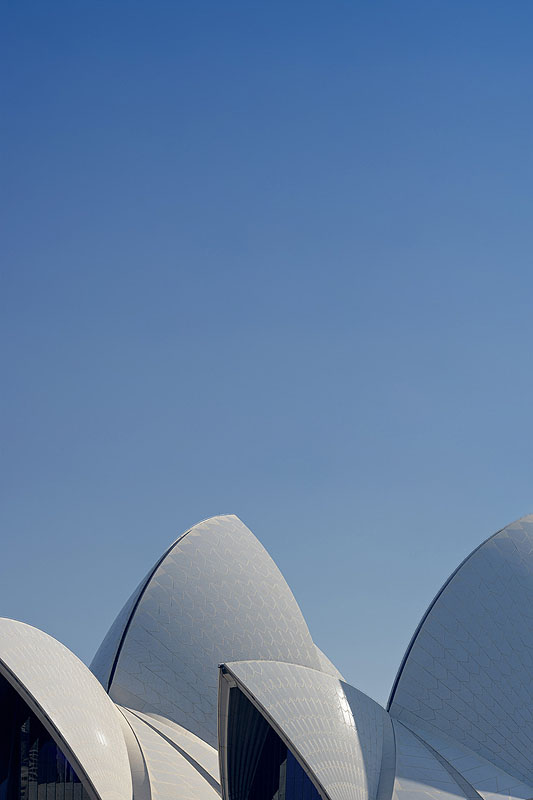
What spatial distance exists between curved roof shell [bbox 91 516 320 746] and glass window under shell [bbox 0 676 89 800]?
3963 mm

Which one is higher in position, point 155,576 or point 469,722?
point 155,576

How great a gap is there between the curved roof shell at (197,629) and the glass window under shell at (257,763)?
9.74ft

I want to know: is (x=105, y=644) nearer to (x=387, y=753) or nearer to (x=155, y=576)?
(x=155, y=576)

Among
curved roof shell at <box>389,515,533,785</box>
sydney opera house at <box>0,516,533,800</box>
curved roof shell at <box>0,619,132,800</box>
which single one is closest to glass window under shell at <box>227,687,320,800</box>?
sydney opera house at <box>0,516,533,800</box>

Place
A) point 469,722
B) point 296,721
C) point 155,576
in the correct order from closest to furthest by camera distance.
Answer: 1. point 296,721
2. point 469,722
3. point 155,576

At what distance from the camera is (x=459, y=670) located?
21594mm

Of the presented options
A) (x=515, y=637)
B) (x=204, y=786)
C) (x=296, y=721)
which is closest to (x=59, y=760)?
(x=204, y=786)

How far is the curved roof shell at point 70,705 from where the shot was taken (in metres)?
16.4

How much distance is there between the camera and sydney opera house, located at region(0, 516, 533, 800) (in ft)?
56.6

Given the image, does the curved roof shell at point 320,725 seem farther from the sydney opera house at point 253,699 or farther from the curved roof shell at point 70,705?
the curved roof shell at point 70,705

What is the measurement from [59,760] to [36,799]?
0.91 meters

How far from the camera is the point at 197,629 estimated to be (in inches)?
938

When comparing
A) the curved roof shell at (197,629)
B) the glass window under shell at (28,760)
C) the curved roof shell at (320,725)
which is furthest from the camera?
the curved roof shell at (197,629)

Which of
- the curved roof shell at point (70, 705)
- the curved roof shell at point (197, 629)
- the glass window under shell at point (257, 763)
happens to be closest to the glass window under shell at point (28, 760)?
the curved roof shell at point (70, 705)
